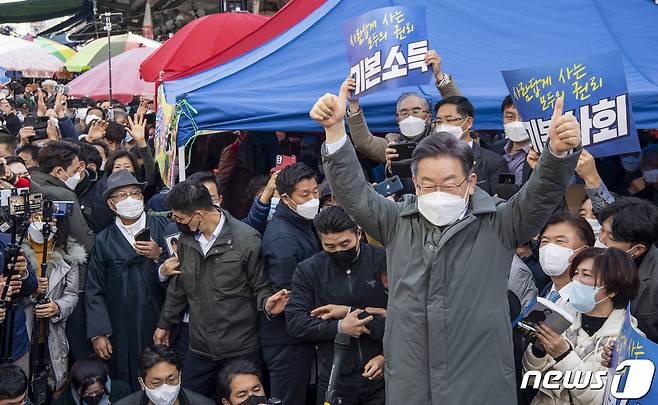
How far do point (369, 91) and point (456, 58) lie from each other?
1645 mm

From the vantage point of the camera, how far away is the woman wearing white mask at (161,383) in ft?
16.8

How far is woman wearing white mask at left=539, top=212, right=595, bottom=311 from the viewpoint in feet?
14.1

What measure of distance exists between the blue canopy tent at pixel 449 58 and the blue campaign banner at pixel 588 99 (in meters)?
1.16

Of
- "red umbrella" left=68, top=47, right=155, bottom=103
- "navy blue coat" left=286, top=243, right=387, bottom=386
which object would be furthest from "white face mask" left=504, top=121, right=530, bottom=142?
"red umbrella" left=68, top=47, right=155, bottom=103

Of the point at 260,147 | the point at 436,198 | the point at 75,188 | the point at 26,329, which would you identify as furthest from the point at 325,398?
the point at 260,147

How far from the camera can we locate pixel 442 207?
3.22m

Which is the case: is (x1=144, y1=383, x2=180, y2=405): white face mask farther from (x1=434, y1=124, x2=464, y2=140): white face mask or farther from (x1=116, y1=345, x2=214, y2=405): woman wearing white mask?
(x1=434, y1=124, x2=464, y2=140): white face mask

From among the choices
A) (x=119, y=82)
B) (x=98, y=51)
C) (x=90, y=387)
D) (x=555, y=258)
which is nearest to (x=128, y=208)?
(x=90, y=387)

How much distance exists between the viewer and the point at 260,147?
818 centimetres

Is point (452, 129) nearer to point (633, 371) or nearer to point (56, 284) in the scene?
point (633, 371)

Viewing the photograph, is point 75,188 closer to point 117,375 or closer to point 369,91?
point 117,375

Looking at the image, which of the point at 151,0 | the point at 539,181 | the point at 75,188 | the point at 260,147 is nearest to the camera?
the point at 539,181

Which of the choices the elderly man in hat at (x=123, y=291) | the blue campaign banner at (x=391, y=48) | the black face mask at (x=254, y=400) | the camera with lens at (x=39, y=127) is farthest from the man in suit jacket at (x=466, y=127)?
the camera with lens at (x=39, y=127)

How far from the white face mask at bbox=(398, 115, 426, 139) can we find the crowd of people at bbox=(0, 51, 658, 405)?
0.6 inches
